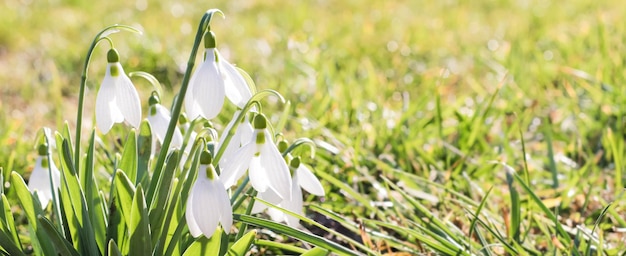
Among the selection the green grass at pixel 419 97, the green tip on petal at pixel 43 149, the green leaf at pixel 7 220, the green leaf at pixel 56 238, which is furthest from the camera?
the green grass at pixel 419 97

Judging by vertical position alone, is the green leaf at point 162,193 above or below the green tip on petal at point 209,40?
below

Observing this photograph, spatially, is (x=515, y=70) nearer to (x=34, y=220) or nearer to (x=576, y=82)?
(x=576, y=82)

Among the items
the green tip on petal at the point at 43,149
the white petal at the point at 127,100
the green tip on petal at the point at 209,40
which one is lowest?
the green tip on petal at the point at 43,149

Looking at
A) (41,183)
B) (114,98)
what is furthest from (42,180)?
(114,98)

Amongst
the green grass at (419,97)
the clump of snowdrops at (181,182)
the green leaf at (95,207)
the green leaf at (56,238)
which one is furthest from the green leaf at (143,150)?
the green grass at (419,97)

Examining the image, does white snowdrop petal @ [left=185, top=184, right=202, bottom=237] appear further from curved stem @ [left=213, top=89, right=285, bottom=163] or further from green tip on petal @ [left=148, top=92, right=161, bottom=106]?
green tip on petal @ [left=148, top=92, right=161, bottom=106]

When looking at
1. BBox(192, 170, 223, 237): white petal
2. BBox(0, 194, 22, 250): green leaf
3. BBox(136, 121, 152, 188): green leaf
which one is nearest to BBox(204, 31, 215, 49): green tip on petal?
BBox(192, 170, 223, 237): white petal

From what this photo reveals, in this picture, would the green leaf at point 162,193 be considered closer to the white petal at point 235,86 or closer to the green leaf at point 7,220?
the white petal at point 235,86
